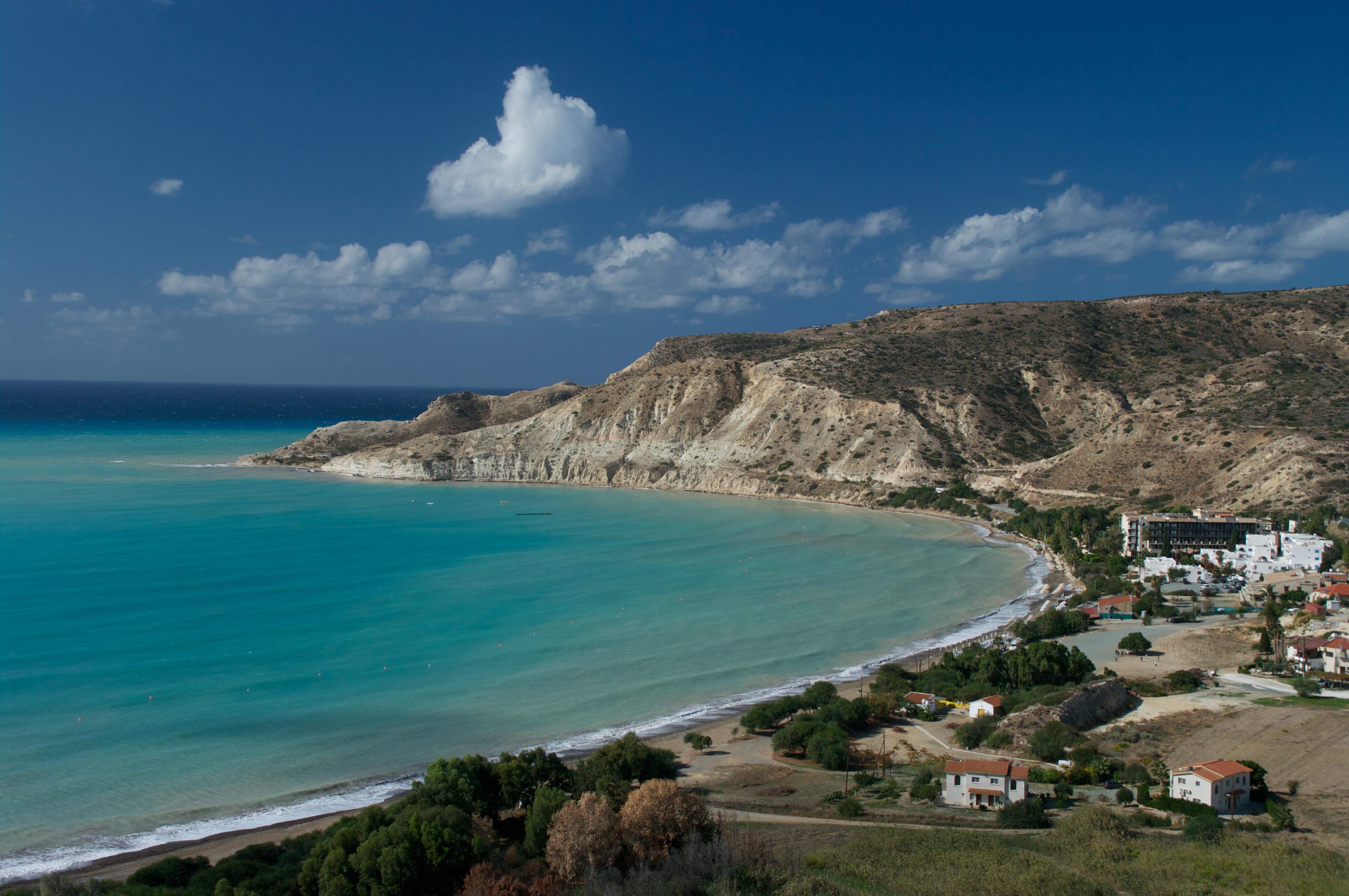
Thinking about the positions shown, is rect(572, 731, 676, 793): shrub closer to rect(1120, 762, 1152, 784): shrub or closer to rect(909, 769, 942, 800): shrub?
rect(909, 769, 942, 800): shrub

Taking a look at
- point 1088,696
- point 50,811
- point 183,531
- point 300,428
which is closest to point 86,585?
point 183,531

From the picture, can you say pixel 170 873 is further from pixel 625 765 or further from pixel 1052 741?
pixel 1052 741

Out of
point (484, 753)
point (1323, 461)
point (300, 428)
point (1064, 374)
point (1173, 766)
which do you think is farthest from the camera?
point (300, 428)

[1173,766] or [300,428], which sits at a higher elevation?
[300,428]

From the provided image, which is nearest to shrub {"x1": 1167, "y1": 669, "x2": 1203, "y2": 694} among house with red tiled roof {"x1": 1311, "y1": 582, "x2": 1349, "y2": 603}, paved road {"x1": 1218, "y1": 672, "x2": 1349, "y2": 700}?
paved road {"x1": 1218, "y1": 672, "x2": 1349, "y2": 700}

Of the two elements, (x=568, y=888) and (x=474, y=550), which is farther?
(x=474, y=550)

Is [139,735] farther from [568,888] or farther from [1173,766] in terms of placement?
[1173,766]

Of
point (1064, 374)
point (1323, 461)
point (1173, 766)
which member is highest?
point (1064, 374)

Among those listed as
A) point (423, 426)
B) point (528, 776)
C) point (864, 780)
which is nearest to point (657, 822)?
point (528, 776)
